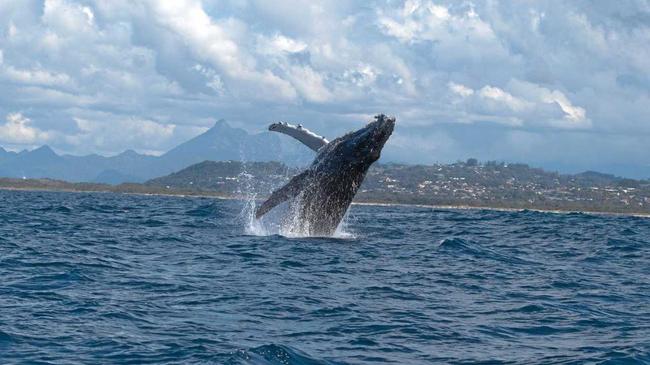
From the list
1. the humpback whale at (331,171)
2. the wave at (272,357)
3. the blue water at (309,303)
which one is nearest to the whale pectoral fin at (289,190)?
the humpback whale at (331,171)

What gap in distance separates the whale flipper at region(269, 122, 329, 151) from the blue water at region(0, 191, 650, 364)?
2467 mm

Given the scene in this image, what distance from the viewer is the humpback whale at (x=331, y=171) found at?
22688 millimetres

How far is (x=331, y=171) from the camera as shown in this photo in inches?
906

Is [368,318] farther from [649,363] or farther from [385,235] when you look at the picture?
[385,235]

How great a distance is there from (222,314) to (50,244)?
1113 cm

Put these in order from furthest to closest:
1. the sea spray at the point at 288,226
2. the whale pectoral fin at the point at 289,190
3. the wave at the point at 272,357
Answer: the sea spray at the point at 288,226 < the whale pectoral fin at the point at 289,190 < the wave at the point at 272,357

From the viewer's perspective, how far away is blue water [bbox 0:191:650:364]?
A: 11281 millimetres

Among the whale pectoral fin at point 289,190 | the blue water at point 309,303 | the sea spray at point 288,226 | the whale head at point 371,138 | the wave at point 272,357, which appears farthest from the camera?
the sea spray at point 288,226

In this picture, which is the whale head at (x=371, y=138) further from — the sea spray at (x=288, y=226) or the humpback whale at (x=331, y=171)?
the sea spray at (x=288, y=226)

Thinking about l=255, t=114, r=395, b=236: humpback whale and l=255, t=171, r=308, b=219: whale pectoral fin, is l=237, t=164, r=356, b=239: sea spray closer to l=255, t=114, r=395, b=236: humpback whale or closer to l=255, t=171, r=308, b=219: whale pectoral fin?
l=255, t=114, r=395, b=236: humpback whale

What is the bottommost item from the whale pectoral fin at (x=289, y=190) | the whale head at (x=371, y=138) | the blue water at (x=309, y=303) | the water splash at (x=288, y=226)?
the blue water at (x=309, y=303)

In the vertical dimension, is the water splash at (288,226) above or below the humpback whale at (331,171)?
below

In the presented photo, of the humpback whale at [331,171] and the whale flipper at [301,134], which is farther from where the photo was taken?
the whale flipper at [301,134]

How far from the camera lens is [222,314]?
Result: 1320 cm
